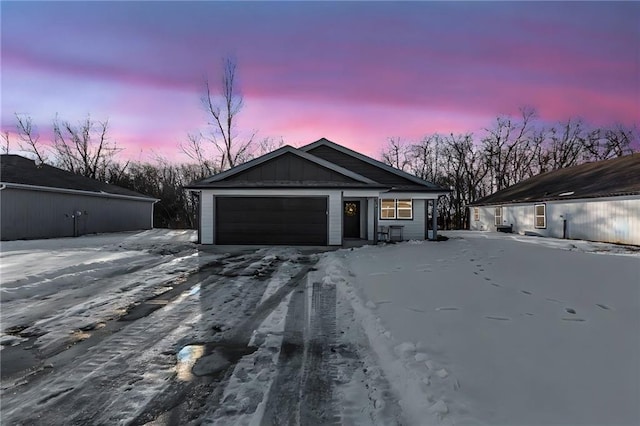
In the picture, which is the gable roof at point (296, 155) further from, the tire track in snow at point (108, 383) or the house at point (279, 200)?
the tire track in snow at point (108, 383)

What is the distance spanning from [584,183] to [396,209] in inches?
411

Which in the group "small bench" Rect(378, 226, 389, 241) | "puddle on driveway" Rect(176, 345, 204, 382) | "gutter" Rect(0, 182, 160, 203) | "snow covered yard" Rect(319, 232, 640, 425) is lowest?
"puddle on driveway" Rect(176, 345, 204, 382)

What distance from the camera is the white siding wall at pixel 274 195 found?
46.1ft

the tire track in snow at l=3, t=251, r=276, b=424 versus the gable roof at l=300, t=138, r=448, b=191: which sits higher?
the gable roof at l=300, t=138, r=448, b=191

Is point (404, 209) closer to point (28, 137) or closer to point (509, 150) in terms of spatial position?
point (509, 150)

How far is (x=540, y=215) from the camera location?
19.9 metres

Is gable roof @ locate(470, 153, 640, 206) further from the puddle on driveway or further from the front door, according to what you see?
the puddle on driveway

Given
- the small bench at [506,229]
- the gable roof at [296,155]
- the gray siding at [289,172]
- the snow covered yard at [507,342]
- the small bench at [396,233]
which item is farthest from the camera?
the small bench at [506,229]

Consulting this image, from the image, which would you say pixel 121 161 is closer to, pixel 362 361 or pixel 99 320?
pixel 99 320

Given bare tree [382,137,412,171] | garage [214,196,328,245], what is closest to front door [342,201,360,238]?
garage [214,196,328,245]

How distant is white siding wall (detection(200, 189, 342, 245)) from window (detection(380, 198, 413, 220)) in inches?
162

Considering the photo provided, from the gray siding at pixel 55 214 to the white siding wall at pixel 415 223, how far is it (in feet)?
54.9

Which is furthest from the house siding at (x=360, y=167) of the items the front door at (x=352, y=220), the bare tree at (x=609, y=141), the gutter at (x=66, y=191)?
the bare tree at (x=609, y=141)

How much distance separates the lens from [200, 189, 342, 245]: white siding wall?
14.0 meters
